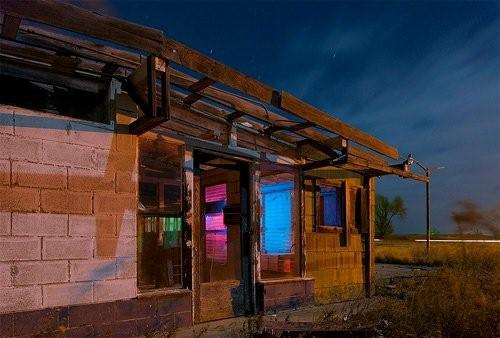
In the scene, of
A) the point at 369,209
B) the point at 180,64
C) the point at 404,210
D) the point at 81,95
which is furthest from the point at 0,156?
the point at 404,210

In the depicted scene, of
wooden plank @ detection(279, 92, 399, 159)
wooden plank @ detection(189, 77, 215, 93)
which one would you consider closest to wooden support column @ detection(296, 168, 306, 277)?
wooden plank @ detection(279, 92, 399, 159)

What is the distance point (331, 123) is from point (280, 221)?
9.63ft

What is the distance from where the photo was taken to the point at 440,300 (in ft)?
26.0

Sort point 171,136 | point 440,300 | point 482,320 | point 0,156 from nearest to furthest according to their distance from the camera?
point 0,156 → point 482,320 → point 171,136 → point 440,300

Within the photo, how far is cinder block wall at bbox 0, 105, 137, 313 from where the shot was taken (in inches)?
212

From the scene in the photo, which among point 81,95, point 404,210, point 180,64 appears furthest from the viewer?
point 404,210

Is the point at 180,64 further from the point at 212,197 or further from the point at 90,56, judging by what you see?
the point at 212,197

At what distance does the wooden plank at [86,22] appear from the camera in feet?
14.7

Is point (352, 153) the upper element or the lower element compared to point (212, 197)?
upper

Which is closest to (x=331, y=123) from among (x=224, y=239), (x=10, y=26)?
(x=224, y=239)

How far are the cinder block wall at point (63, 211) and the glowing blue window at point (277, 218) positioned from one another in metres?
4.00

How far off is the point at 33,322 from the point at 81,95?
296cm

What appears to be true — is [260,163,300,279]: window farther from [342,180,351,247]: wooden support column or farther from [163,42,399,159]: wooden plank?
[163,42,399,159]: wooden plank

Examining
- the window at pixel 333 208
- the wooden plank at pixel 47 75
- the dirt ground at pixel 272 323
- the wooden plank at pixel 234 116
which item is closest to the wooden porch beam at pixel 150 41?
the wooden plank at pixel 234 116
